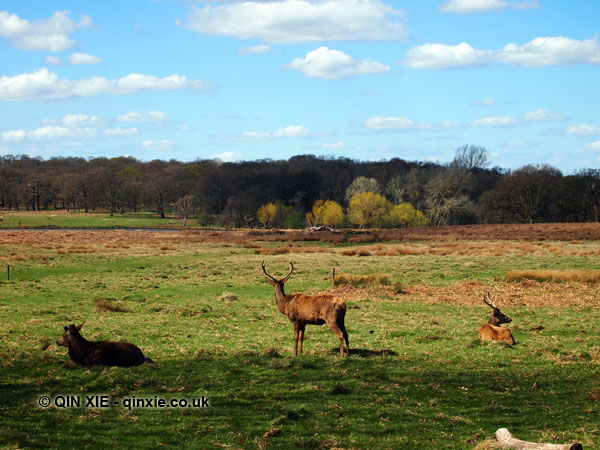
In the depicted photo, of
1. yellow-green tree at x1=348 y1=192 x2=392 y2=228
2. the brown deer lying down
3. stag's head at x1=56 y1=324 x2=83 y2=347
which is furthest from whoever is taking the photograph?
yellow-green tree at x1=348 y1=192 x2=392 y2=228

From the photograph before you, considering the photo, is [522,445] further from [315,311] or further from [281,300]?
[281,300]

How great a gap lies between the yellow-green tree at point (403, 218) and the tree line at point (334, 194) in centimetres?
18

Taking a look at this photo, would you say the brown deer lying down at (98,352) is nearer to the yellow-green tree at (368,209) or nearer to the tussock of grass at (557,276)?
the tussock of grass at (557,276)

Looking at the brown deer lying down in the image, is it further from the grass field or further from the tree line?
the tree line

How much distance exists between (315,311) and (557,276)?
19234 millimetres

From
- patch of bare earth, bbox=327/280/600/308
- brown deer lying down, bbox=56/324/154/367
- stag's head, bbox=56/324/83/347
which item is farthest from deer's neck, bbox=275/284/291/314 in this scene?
patch of bare earth, bbox=327/280/600/308

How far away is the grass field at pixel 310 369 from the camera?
27.5ft

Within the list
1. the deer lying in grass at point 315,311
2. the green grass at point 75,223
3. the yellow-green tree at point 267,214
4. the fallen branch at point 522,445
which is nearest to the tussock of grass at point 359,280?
the deer lying in grass at point 315,311

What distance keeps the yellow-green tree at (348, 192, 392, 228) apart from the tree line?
183 mm

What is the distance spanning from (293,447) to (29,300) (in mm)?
18286

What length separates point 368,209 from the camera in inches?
4013

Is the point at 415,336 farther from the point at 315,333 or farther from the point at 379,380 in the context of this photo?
the point at 379,380

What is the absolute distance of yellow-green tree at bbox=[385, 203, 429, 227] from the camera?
335 ft

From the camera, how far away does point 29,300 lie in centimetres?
2253
